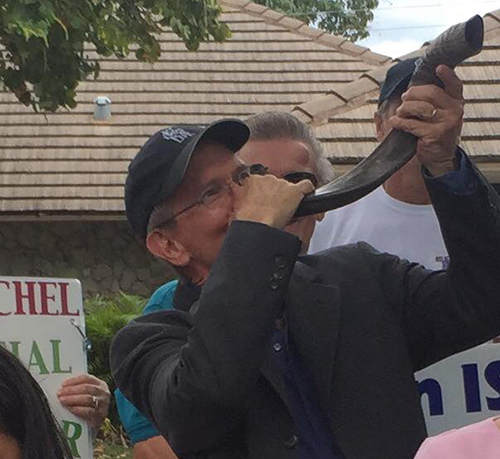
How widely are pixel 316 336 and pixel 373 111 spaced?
15.7 ft

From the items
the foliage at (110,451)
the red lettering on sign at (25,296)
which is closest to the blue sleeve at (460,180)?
the red lettering on sign at (25,296)

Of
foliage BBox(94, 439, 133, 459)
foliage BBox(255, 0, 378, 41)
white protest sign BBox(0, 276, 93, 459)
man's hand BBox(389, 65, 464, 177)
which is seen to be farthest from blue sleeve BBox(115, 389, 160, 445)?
foliage BBox(255, 0, 378, 41)

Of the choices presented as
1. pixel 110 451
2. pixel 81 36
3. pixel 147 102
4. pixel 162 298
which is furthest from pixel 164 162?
pixel 147 102

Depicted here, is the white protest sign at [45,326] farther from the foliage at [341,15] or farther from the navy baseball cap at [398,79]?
the foliage at [341,15]

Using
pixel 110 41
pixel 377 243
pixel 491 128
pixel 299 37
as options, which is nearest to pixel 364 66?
pixel 299 37

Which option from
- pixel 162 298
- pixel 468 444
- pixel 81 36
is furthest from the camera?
pixel 81 36

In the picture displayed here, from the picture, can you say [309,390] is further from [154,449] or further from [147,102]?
[147,102]

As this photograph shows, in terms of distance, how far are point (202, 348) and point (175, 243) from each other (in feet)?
1.17

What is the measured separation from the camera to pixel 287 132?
2.73 m

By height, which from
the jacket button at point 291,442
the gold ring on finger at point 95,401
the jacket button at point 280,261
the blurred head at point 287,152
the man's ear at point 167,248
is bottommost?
the gold ring on finger at point 95,401

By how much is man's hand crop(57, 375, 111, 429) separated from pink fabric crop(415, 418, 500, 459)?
2086 mm

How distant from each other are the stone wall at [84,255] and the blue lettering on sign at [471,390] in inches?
443

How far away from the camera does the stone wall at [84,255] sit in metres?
14.4

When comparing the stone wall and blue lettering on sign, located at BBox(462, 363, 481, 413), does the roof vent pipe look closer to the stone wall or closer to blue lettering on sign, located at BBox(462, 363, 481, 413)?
the stone wall
